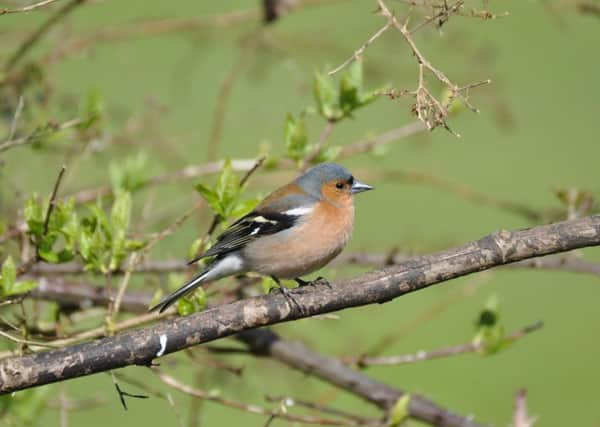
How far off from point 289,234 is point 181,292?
0.74 metres

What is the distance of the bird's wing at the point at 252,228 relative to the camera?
3816mm

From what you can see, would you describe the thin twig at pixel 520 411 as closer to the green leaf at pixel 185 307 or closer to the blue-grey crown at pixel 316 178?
the green leaf at pixel 185 307

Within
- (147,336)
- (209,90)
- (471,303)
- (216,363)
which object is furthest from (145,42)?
(147,336)

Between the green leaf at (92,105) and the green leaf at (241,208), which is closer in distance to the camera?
the green leaf at (241,208)

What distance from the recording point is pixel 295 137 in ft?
12.0

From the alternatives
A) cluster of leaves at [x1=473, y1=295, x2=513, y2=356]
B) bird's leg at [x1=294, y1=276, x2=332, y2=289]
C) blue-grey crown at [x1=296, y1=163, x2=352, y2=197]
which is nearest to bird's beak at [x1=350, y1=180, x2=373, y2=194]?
blue-grey crown at [x1=296, y1=163, x2=352, y2=197]

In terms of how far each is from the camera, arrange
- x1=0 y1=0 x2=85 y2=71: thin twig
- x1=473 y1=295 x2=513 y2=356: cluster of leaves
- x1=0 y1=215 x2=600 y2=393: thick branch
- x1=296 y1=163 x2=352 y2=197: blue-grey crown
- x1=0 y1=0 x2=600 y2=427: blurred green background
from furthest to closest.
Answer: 1. x1=0 y1=0 x2=600 y2=427: blurred green background
2. x1=296 y1=163 x2=352 y2=197: blue-grey crown
3. x1=0 y1=0 x2=85 y2=71: thin twig
4. x1=473 y1=295 x2=513 y2=356: cluster of leaves
5. x1=0 y1=215 x2=600 y2=393: thick branch

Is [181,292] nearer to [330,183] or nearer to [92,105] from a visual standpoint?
[92,105]

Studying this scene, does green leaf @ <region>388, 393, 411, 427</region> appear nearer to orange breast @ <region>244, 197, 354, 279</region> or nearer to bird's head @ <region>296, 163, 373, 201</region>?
orange breast @ <region>244, 197, 354, 279</region>

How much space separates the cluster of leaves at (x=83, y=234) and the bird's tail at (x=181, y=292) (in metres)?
0.20

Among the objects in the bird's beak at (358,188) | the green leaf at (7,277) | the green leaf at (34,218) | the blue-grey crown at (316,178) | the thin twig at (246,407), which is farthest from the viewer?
the bird's beak at (358,188)

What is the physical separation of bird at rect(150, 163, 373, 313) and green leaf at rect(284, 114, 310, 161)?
323mm

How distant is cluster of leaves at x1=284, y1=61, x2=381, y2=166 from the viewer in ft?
12.0

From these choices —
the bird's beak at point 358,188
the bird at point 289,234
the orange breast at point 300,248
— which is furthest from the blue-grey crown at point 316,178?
the orange breast at point 300,248
